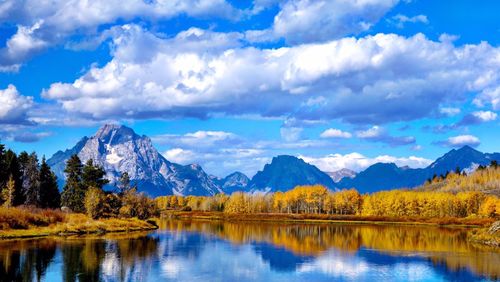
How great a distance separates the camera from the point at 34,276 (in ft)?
164

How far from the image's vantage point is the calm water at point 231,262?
54156mm

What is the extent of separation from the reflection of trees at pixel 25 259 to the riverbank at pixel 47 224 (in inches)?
366

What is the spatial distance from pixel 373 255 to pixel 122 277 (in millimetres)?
40198

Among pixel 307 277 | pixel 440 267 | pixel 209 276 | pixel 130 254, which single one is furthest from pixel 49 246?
pixel 440 267

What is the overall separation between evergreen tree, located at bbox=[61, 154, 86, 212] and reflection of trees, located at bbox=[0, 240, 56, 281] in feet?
174

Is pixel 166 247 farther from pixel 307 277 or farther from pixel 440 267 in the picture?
pixel 440 267

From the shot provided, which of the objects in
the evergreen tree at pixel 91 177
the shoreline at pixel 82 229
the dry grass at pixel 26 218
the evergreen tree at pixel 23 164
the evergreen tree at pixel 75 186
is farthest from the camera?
the evergreen tree at pixel 23 164

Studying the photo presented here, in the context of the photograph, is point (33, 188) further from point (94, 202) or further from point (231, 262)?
point (231, 262)

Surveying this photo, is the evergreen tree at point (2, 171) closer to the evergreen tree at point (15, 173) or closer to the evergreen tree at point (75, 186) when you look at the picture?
the evergreen tree at point (15, 173)

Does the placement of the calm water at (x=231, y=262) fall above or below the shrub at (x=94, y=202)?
below

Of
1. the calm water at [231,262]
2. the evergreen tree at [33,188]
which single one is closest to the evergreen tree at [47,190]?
the evergreen tree at [33,188]

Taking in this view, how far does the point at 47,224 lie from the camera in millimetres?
98812

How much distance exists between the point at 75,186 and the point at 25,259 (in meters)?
76.9

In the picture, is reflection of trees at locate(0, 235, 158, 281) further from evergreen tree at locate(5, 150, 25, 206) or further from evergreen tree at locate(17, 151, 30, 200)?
evergreen tree at locate(17, 151, 30, 200)
